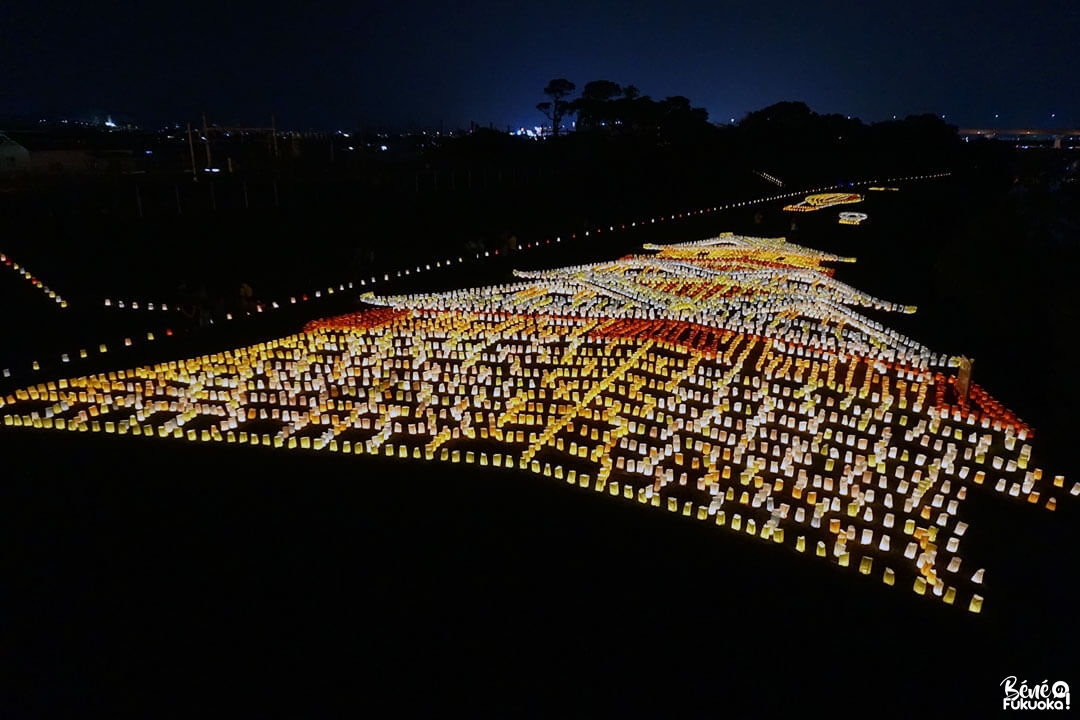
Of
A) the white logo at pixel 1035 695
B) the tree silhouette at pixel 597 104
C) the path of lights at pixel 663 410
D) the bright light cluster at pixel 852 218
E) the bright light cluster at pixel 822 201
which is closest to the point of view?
the white logo at pixel 1035 695

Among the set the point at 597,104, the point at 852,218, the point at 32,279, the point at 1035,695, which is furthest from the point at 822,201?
the point at 32,279

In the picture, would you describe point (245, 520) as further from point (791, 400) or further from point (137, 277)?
point (137, 277)

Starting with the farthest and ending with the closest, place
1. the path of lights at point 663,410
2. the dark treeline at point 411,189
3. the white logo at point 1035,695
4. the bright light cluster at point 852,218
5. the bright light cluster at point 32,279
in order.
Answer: the bright light cluster at point 852,218 → the dark treeline at point 411,189 → the bright light cluster at point 32,279 → the path of lights at point 663,410 → the white logo at point 1035,695

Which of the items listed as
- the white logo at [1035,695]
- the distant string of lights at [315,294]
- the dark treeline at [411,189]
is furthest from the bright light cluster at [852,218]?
the white logo at [1035,695]

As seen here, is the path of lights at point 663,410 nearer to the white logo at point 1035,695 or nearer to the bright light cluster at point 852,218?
the white logo at point 1035,695

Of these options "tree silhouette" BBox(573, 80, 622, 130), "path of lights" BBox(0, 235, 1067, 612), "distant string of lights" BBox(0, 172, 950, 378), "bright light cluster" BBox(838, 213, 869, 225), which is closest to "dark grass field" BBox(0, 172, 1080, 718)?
"path of lights" BBox(0, 235, 1067, 612)

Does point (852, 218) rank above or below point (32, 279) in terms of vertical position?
above

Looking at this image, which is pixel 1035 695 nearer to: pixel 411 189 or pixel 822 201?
pixel 411 189
